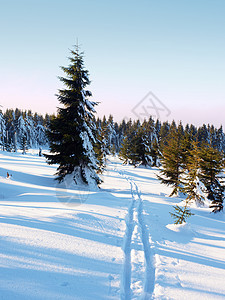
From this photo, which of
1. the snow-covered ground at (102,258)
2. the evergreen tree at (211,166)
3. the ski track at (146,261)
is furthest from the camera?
the evergreen tree at (211,166)

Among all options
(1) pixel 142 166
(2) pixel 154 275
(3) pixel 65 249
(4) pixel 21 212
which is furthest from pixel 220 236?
(1) pixel 142 166

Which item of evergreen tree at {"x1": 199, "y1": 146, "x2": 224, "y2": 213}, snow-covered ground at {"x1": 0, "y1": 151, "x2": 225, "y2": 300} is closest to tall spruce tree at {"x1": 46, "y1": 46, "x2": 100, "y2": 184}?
snow-covered ground at {"x1": 0, "y1": 151, "x2": 225, "y2": 300}

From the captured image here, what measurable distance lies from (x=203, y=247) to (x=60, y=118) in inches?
483

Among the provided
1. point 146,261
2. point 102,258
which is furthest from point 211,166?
point 102,258

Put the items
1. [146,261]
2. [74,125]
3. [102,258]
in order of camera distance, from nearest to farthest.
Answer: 1. [102,258]
2. [146,261]
3. [74,125]

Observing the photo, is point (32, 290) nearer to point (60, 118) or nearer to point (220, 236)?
point (220, 236)

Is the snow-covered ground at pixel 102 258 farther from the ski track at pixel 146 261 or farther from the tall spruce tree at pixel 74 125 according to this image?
the tall spruce tree at pixel 74 125

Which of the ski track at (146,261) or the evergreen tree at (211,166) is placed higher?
the evergreen tree at (211,166)

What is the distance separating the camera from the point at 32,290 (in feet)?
9.85

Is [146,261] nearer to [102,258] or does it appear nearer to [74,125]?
[102,258]

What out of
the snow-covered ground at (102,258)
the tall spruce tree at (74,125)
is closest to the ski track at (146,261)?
the snow-covered ground at (102,258)

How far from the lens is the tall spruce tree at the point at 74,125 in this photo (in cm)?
1341

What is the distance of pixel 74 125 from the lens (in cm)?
1328

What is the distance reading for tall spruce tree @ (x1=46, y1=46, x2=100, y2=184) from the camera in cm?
1341
